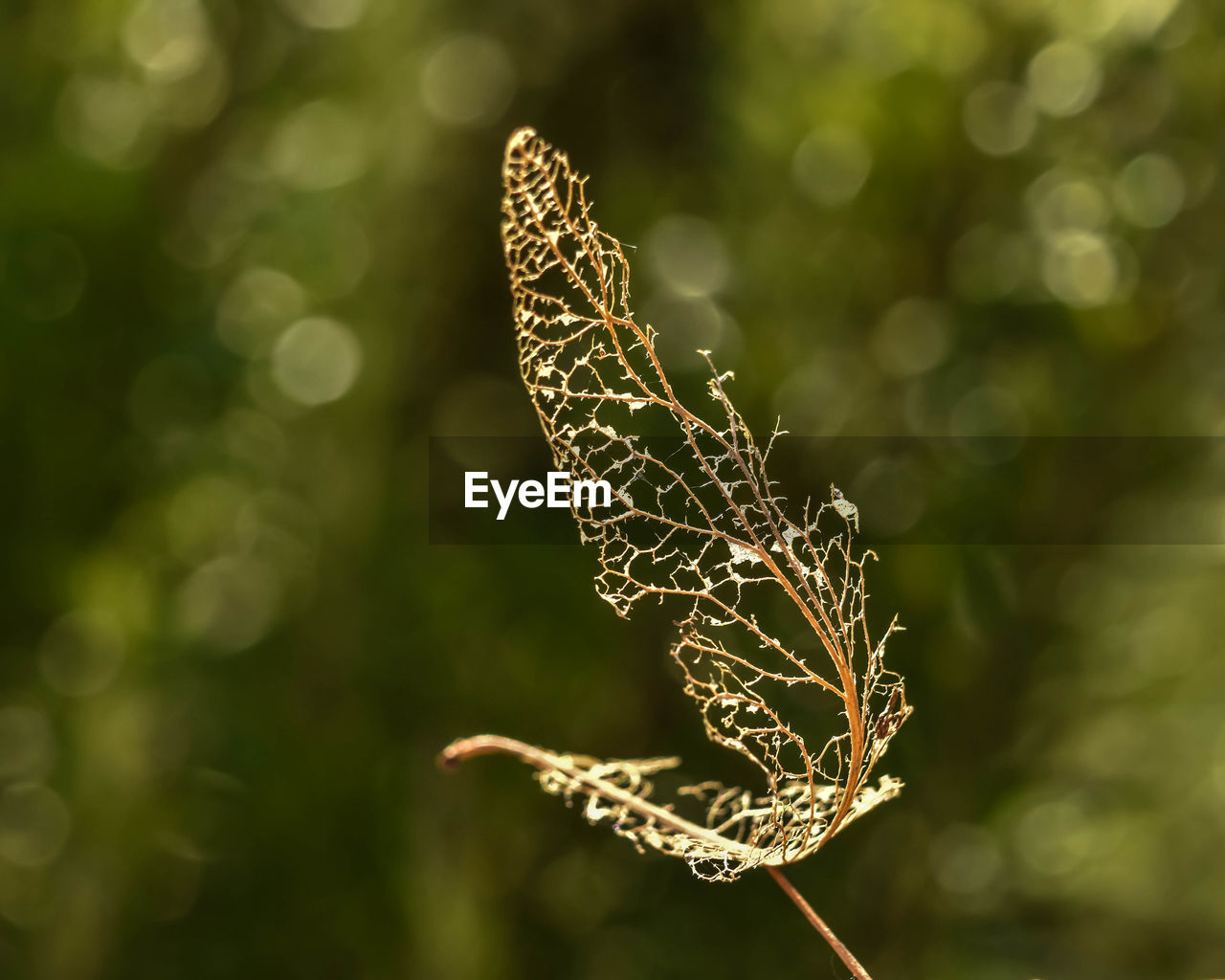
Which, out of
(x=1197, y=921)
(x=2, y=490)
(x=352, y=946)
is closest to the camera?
(x=1197, y=921)

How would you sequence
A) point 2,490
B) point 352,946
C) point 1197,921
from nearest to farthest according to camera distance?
1. point 1197,921
2. point 352,946
3. point 2,490

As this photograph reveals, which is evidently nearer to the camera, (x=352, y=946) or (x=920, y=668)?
(x=920, y=668)

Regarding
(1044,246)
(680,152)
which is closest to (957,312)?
(1044,246)

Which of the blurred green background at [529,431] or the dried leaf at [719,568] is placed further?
the blurred green background at [529,431]

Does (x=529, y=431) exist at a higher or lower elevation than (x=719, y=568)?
higher

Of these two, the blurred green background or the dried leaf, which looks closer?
the dried leaf

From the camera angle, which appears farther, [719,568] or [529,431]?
[529,431]

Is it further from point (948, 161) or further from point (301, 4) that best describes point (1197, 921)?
point (301, 4)

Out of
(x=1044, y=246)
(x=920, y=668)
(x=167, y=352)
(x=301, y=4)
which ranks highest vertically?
(x=301, y=4)
